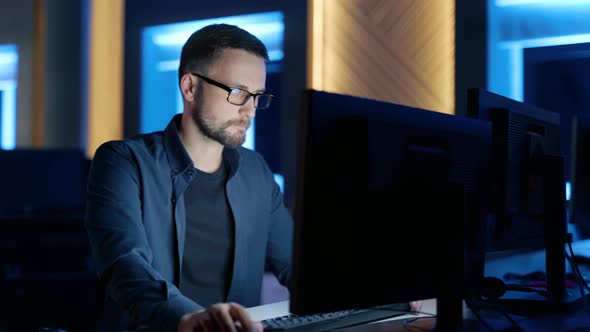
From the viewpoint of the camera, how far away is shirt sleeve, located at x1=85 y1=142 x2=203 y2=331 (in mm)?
1314

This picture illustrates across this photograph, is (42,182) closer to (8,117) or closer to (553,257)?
(8,117)

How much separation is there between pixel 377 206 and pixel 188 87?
98 centimetres

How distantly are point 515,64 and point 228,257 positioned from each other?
8.79 ft

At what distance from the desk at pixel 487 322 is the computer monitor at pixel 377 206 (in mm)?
143

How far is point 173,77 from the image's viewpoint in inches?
205

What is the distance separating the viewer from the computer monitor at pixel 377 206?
3.47 feet

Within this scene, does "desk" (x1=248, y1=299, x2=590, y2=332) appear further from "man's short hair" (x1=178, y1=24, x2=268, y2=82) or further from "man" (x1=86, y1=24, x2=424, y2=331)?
"man's short hair" (x1=178, y1=24, x2=268, y2=82)

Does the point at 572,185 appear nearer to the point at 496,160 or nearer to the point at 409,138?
the point at 496,160

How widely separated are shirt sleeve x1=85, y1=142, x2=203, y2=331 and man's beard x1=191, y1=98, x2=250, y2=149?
25cm

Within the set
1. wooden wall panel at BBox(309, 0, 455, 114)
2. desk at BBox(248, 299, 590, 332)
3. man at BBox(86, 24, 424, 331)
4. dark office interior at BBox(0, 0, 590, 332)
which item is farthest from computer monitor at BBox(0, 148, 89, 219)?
desk at BBox(248, 299, 590, 332)

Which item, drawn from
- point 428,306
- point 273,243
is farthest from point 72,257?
point 428,306

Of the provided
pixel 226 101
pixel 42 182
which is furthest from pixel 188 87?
pixel 42 182

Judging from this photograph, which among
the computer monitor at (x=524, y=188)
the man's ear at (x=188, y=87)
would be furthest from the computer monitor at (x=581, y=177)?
the man's ear at (x=188, y=87)

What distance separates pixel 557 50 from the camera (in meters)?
3.79
